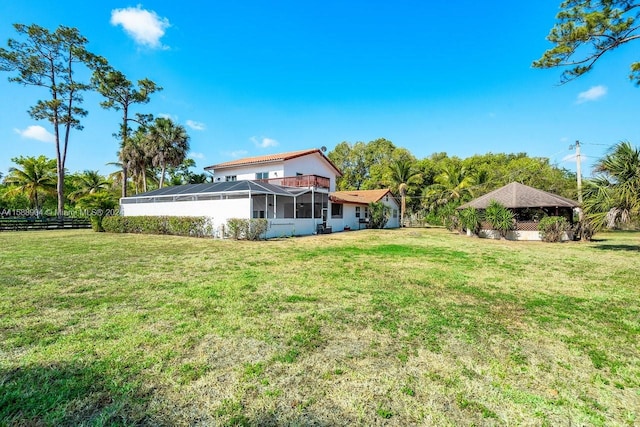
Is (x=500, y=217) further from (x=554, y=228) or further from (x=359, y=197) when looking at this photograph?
(x=359, y=197)

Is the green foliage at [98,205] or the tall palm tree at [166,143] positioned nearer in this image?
the green foliage at [98,205]

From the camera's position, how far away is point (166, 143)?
26609 millimetres

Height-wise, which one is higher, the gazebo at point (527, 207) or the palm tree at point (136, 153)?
the palm tree at point (136, 153)

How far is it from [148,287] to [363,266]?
5335 mm

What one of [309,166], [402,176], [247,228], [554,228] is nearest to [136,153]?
[309,166]

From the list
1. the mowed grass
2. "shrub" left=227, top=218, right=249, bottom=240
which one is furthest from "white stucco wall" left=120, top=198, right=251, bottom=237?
the mowed grass

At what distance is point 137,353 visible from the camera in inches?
123

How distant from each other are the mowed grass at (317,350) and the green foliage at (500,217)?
11.2 m

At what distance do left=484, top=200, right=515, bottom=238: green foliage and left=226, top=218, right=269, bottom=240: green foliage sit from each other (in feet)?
44.7

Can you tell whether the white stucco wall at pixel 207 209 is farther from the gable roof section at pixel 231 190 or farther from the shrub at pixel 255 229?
the shrub at pixel 255 229

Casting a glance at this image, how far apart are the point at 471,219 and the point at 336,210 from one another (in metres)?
10.4

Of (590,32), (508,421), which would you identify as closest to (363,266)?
(508,421)

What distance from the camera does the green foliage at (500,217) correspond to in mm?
16875

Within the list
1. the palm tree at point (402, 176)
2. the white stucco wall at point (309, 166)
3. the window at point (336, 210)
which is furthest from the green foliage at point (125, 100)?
the palm tree at point (402, 176)
